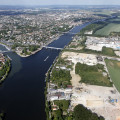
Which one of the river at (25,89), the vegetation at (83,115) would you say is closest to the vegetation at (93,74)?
the vegetation at (83,115)

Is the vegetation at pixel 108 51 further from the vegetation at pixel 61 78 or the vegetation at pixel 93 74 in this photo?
the vegetation at pixel 61 78

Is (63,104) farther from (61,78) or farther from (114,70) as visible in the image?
(114,70)

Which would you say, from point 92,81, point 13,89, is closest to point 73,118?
point 92,81

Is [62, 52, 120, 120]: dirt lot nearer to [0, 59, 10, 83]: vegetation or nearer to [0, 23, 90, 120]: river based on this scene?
[0, 23, 90, 120]: river

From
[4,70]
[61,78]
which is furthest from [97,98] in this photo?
[4,70]

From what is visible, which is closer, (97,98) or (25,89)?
(97,98)

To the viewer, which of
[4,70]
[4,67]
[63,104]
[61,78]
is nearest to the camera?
[63,104]

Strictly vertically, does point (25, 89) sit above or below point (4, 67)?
below

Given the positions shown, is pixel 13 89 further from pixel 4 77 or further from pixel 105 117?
pixel 105 117
